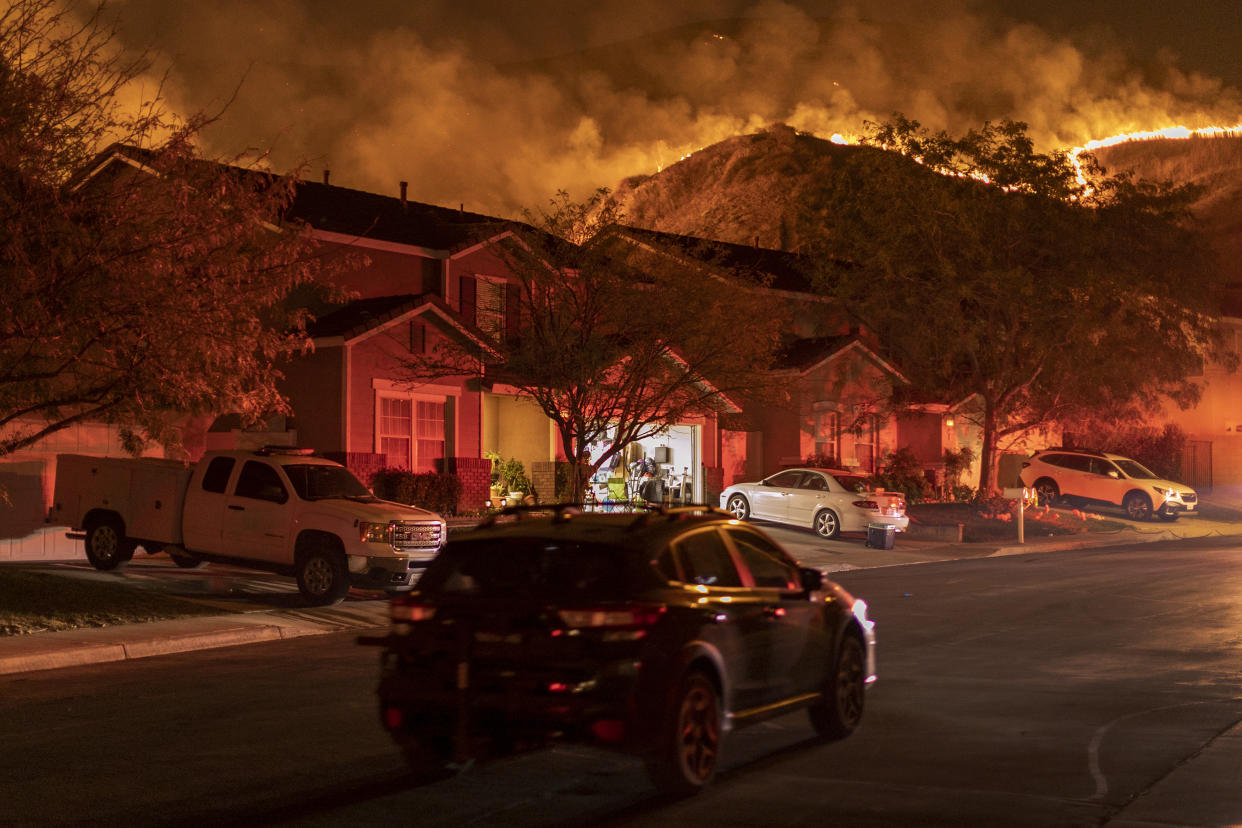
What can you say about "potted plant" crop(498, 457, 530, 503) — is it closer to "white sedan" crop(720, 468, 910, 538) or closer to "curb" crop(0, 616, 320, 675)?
"white sedan" crop(720, 468, 910, 538)

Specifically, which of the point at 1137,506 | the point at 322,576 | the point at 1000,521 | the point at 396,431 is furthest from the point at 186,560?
the point at 1137,506

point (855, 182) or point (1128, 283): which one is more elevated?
point (855, 182)

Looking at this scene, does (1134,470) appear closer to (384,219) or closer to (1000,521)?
(1000,521)

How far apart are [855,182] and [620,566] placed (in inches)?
1445

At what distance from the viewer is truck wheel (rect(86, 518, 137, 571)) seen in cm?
2120

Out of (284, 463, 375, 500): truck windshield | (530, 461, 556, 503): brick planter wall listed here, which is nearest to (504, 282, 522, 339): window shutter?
(530, 461, 556, 503): brick planter wall

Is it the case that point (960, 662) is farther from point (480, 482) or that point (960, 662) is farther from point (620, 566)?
point (480, 482)

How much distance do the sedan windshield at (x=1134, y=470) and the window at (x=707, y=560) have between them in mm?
37215

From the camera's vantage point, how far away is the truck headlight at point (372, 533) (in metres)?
18.8

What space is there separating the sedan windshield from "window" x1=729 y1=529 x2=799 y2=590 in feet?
120

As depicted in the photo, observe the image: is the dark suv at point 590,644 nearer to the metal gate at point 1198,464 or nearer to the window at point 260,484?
the window at point 260,484

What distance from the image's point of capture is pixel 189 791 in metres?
8.16

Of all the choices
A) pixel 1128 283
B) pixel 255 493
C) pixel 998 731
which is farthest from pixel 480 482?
pixel 998 731

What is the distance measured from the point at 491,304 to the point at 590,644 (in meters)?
26.0
